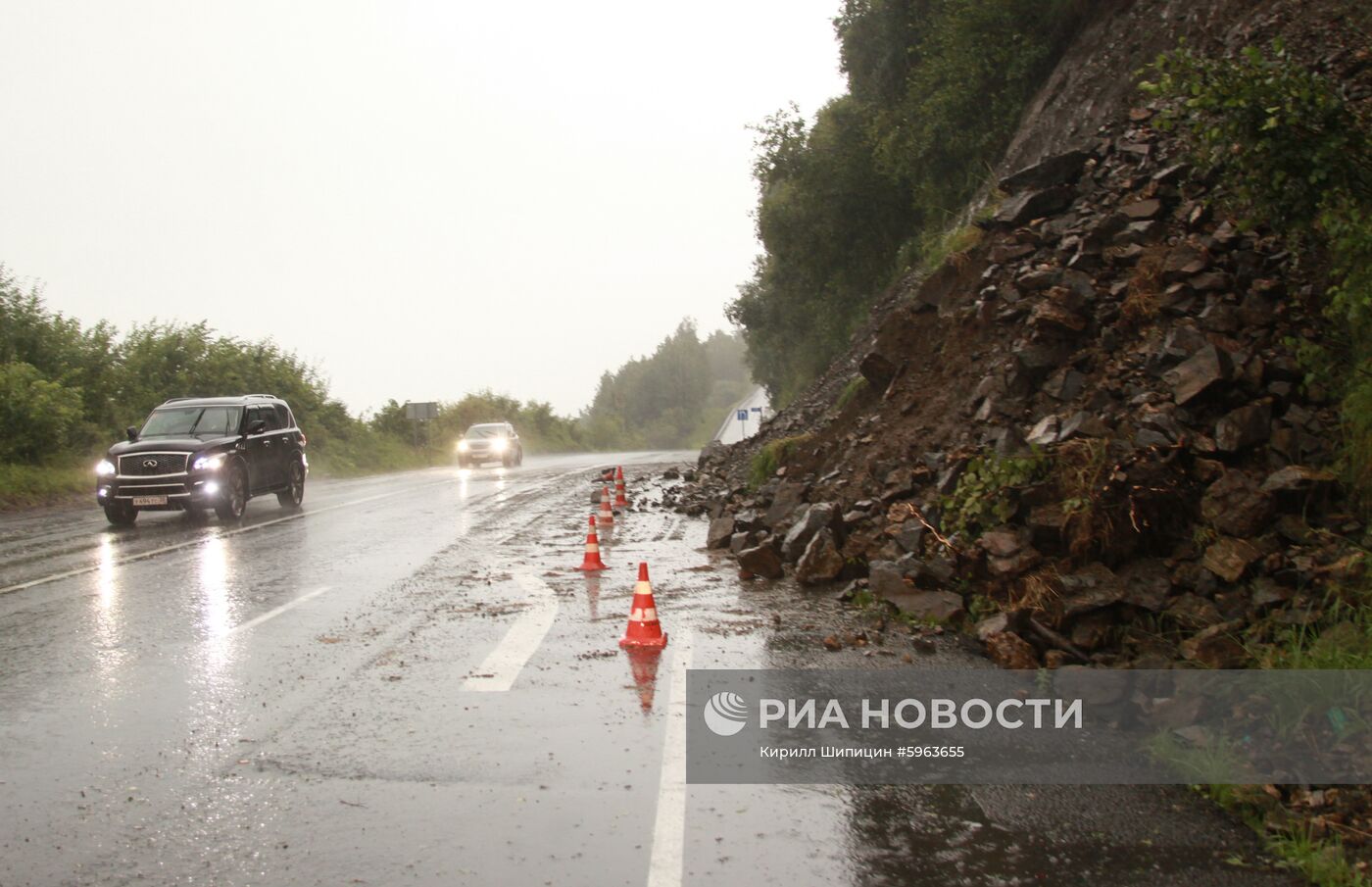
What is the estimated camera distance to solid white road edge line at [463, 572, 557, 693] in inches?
291

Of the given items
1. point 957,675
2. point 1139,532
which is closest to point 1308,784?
point 957,675

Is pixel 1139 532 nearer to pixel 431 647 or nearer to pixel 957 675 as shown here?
pixel 957 675

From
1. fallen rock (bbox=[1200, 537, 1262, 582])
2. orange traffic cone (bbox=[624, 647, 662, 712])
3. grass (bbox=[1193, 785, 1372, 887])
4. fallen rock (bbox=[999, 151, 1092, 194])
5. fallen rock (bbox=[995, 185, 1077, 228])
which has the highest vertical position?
fallen rock (bbox=[999, 151, 1092, 194])

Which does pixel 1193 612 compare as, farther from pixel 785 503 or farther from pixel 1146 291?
pixel 785 503

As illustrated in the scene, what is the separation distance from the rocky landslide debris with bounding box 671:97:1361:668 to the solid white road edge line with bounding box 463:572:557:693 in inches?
88.6

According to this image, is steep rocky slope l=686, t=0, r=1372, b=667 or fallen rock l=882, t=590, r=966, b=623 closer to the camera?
steep rocky slope l=686, t=0, r=1372, b=667

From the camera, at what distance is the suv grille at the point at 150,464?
17.6m

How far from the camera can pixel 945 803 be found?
202 inches

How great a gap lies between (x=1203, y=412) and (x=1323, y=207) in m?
1.88

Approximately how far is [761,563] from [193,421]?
12.2 meters

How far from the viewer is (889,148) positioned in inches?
1051

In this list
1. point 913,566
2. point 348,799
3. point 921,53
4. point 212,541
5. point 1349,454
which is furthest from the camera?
point 921,53

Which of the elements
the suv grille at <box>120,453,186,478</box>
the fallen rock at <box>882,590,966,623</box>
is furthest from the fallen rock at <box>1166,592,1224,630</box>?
the suv grille at <box>120,453,186,478</box>

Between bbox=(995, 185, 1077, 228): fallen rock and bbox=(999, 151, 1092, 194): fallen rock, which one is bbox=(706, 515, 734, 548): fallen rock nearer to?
bbox=(995, 185, 1077, 228): fallen rock
